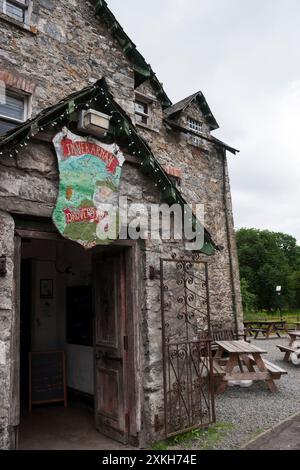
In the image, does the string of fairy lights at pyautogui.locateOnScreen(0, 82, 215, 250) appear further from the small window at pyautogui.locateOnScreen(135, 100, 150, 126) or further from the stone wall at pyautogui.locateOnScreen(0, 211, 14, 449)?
the small window at pyautogui.locateOnScreen(135, 100, 150, 126)

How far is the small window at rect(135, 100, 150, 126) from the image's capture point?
34.4 ft

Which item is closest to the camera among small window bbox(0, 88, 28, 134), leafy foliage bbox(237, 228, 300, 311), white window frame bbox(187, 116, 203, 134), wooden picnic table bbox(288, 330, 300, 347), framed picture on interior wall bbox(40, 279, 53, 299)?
small window bbox(0, 88, 28, 134)

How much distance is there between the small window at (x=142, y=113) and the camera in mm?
10486

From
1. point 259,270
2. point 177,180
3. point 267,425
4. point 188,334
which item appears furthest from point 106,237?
point 259,270

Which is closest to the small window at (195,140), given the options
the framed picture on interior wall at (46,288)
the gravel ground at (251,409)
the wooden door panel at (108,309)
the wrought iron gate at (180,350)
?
the framed picture on interior wall at (46,288)

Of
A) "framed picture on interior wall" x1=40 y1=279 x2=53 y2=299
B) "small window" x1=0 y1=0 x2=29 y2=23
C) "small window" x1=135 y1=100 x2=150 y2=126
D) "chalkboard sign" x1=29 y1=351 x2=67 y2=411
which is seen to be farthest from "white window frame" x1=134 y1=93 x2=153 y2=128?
"chalkboard sign" x1=29 y1=351 x2=67 y2=411

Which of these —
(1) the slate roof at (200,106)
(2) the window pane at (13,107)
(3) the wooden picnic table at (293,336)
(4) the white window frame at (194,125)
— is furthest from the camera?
(4) the white window frame at (194,125)

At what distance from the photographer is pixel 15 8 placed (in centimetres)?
747

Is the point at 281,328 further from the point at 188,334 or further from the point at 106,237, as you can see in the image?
the point at 106,237

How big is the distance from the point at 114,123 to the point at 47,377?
15.1 ft

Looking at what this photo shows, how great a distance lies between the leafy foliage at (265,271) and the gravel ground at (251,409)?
30.8 meters

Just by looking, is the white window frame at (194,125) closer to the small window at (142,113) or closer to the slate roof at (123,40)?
the small window at (142,113)

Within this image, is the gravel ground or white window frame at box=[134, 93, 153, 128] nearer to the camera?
the gravel ground

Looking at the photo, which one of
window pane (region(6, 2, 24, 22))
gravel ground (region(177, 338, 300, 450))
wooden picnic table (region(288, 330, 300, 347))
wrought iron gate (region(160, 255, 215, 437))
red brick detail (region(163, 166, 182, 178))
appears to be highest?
window pane (region(6, 2, 24, 22))
